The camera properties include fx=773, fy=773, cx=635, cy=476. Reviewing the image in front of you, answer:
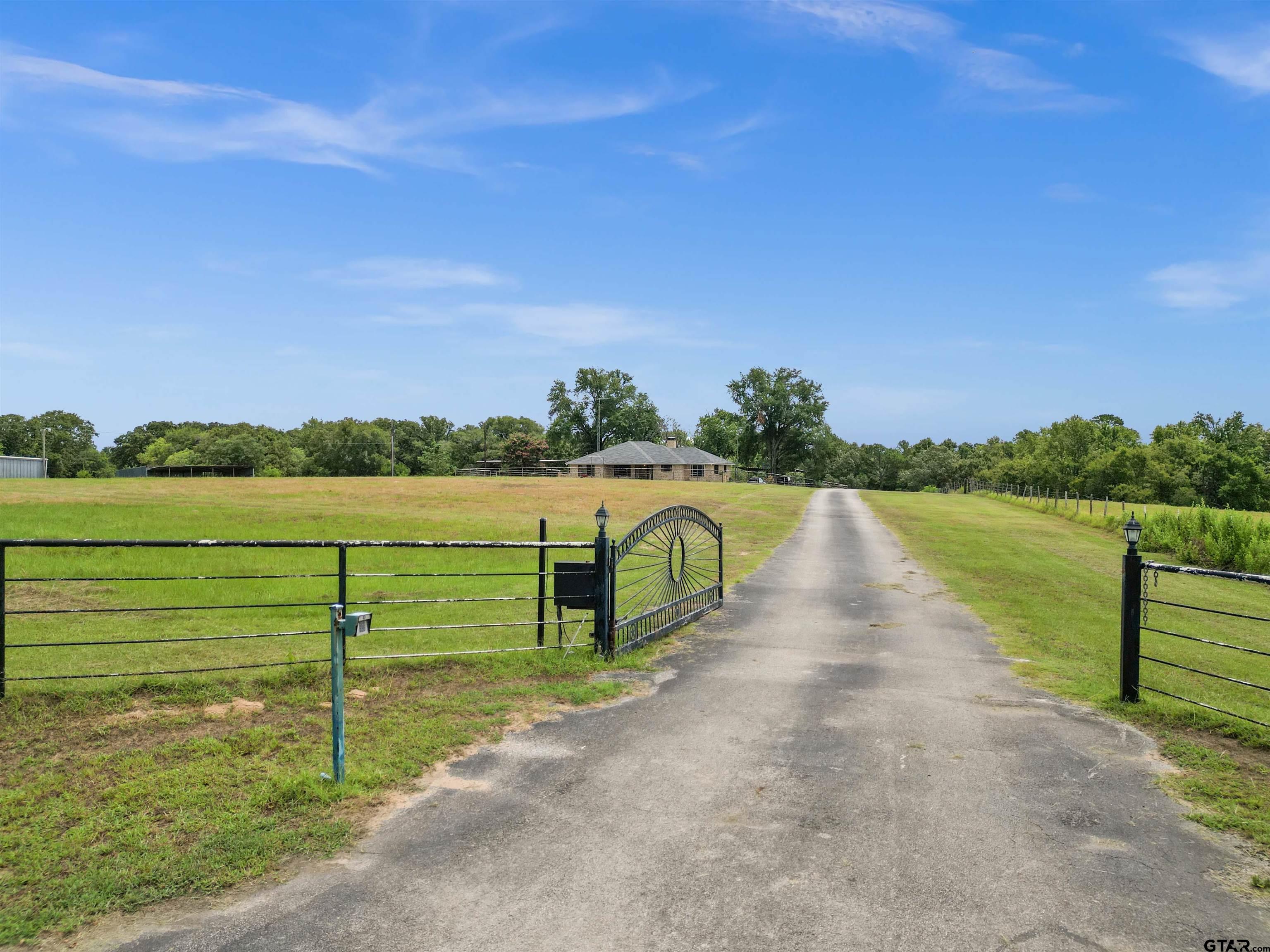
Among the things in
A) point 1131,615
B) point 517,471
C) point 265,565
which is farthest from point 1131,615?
point 517,471

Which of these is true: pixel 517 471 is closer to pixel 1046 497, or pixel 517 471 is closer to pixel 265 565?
pixel 1046 497

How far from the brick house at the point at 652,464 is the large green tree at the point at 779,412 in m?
21.4

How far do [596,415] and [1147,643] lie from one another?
108196 millimetres

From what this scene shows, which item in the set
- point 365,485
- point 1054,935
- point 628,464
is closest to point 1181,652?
point 1054,935

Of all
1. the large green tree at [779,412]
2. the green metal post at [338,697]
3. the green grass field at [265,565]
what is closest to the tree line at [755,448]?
the large green tree at [779,412]

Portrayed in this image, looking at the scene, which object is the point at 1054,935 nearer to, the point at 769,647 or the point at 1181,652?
the point at 769,647

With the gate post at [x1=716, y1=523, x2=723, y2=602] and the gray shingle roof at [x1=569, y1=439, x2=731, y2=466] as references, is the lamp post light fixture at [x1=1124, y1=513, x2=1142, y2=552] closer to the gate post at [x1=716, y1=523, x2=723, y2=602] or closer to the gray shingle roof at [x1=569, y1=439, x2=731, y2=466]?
the gate post at [x1=716, y1=523, x2=723, y2=602]

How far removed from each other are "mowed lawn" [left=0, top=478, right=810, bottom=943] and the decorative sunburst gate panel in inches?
18.6

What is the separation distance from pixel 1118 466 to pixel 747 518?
73849mm

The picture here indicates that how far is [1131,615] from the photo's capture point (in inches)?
308

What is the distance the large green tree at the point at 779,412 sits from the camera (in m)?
114

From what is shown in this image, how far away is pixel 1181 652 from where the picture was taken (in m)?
12.3

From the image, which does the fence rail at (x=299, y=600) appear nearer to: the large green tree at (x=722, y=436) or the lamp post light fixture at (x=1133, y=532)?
the lamp post light fixture at (x=1133, y=532)

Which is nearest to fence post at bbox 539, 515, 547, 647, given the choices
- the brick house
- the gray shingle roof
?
the brick house
